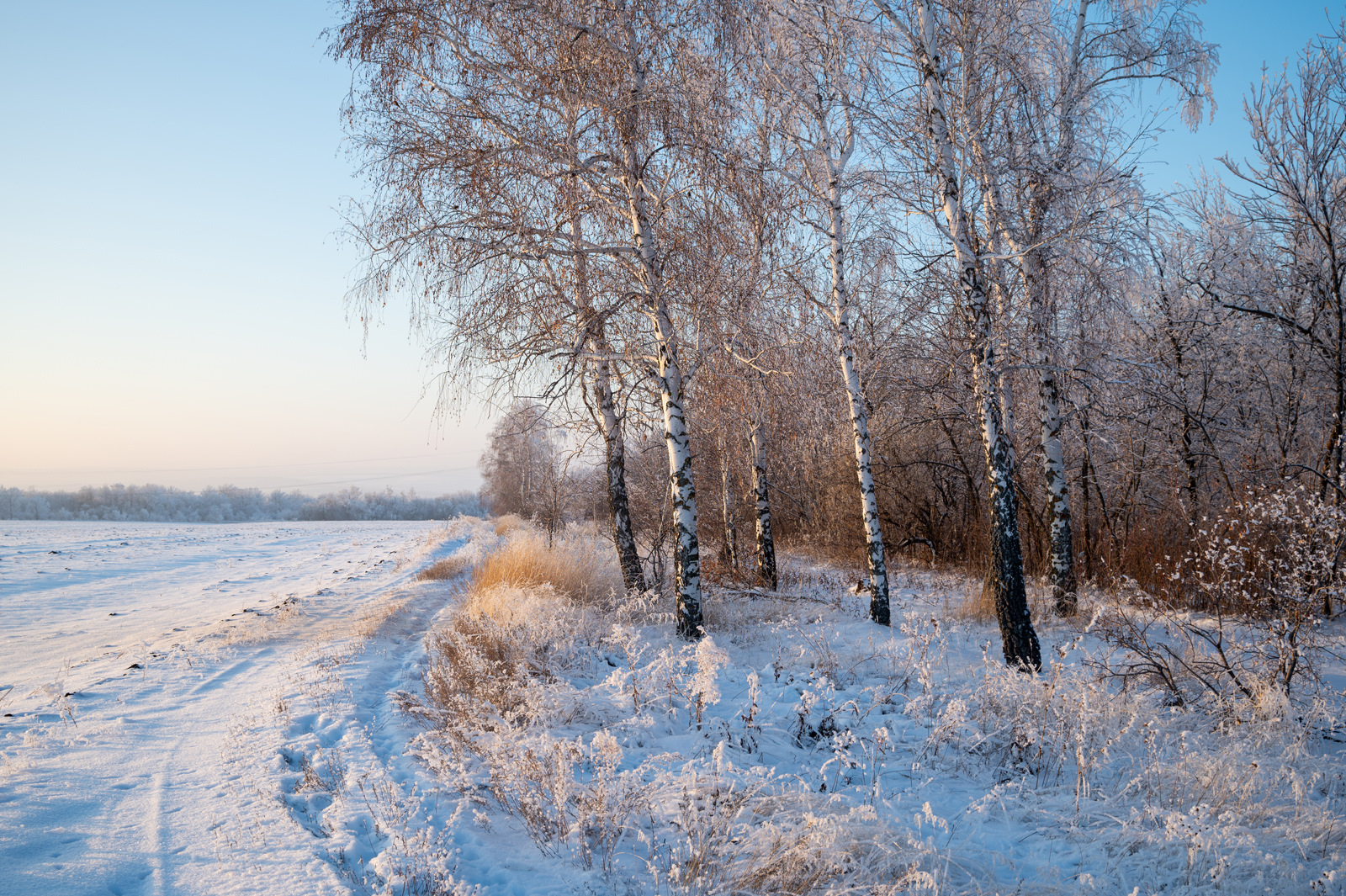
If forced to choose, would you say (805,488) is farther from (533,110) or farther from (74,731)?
(74,731)

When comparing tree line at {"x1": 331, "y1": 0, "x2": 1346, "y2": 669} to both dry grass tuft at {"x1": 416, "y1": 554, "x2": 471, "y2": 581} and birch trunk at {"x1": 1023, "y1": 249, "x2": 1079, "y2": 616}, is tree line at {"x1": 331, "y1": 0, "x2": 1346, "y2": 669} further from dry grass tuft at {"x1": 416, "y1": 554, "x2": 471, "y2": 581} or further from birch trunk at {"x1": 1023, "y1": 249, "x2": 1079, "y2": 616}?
dry grass tuft at {"x1": 416, "y1": 554, "x2": 471, "y2": 581}

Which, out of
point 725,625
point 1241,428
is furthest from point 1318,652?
point 725,625

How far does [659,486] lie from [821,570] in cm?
458

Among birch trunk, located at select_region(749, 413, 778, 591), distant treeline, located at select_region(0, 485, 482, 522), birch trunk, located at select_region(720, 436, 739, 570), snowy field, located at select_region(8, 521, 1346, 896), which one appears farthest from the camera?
distant treeline, located at select_region(0, 485, 482, 522)

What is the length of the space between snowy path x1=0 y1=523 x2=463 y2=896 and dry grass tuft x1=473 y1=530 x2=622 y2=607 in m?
1.37

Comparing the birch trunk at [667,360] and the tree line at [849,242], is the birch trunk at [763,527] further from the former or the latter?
Answer: the birch trunk at [667,360]

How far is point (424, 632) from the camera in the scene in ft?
28.3

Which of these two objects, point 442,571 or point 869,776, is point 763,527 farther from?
point 442,571

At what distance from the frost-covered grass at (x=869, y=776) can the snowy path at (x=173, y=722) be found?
0.93m

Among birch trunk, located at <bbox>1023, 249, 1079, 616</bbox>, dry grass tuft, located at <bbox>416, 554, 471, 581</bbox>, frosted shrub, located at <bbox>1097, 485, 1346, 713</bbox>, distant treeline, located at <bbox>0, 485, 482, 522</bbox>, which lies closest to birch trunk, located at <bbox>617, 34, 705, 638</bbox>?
frosted shrub, located at <bbox>1097, 485, 1346, 713</bbox>

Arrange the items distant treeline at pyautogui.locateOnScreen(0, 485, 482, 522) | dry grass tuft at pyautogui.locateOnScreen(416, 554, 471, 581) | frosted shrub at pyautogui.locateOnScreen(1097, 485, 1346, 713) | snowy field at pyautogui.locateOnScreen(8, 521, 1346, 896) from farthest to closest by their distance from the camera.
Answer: distant treeline at pyautogui.locateOnScreen(0, 485, 482, 522) → dry grass tuft at pyautogui.locateOnScreen(416, 554, 471, 581) → frosted shrub at pyautogui.locateOnScreen(1097, 485, 1346, 713) → snowy field at pyautogui.locateOnScreen(8, 521, 1346, 896)

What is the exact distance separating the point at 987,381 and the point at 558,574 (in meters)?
6.95

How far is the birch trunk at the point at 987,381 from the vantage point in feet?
19.1

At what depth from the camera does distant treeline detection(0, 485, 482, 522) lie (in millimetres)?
48250
